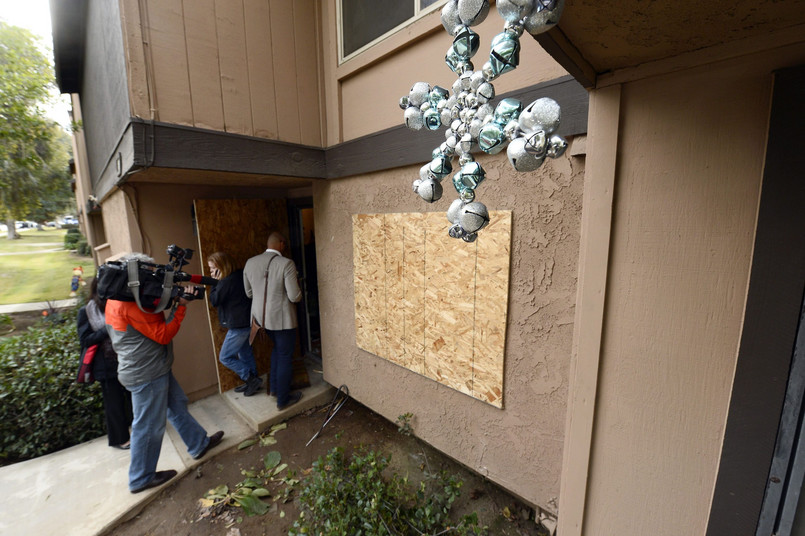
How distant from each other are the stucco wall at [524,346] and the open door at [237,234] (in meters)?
1.79

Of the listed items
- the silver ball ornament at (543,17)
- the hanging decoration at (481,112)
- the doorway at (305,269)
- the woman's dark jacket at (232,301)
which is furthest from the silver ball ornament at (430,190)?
the doorway at (305,269)

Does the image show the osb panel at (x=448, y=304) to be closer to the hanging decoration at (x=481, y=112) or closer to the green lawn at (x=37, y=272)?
the hanging decoration at (x=481, y=112)

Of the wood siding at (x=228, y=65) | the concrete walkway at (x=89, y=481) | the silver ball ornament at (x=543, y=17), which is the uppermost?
the wood siding at (x=228, y=65)

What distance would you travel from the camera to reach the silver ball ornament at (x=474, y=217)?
865 millimetres

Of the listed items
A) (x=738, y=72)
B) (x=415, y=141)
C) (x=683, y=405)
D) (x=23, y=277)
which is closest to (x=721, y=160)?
(x=738, y=72)

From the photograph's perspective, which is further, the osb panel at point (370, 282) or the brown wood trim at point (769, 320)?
the osb panel at point (370, 282)

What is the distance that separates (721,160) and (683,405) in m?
0.87

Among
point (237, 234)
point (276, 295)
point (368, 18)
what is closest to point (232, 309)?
point (276, 295)

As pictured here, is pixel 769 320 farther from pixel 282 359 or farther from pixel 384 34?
pixel 282 359

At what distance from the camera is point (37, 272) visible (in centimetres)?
1546

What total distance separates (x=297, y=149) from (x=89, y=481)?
3.46m

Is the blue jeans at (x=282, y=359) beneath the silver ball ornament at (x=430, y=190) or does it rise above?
beneath

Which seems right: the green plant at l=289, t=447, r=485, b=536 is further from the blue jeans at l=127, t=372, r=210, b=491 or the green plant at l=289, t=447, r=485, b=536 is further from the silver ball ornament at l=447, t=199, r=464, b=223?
the silver ball ornament at l=447, t=199, r=464, b=223

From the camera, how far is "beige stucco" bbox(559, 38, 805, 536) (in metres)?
1.00
